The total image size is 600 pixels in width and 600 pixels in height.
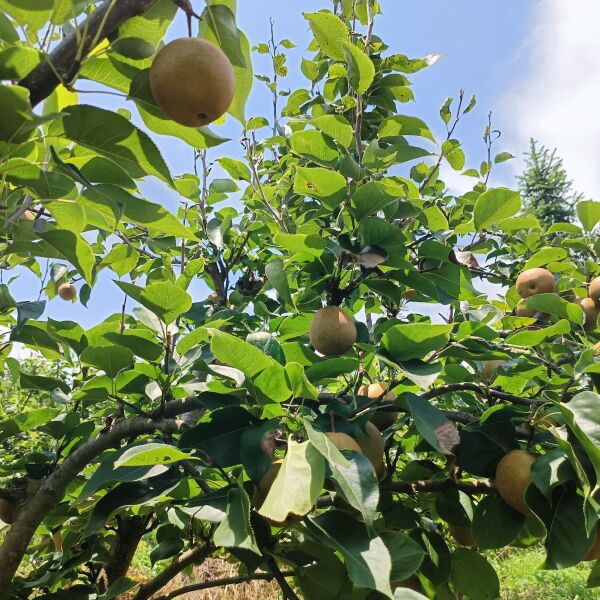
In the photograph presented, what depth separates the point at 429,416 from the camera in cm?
111

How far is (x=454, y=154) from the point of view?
250cm

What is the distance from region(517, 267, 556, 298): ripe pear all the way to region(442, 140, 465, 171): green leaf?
0.59 meters

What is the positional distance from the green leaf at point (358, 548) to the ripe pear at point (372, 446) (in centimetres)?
26

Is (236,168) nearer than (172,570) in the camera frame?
No

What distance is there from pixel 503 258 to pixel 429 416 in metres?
2.49

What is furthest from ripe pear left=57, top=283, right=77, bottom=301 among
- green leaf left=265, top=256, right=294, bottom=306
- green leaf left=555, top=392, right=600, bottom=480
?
green leaf left=555, top=392, right=600, bottom=480

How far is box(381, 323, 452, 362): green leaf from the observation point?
1133mm

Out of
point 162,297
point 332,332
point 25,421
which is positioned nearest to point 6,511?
point 25,421

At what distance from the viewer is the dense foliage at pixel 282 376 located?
0.93 m

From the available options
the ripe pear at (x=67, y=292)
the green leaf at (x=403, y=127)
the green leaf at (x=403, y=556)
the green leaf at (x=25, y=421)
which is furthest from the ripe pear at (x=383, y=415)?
the ripe pear at (x=67, y=292)

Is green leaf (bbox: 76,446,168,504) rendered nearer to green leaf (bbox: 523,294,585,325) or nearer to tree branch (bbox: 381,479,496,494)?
tree branch (bbox: 381,479,496,494)

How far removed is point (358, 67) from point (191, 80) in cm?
96

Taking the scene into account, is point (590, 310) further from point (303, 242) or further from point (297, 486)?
point (297, 486)

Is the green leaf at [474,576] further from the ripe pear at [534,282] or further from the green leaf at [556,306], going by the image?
the ripe pear at [534,282]
